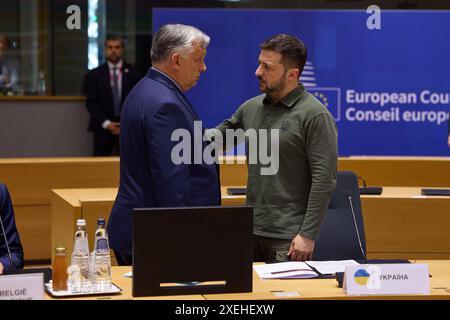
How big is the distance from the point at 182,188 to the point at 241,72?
407cm

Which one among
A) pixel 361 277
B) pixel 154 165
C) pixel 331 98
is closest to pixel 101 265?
pixel 154 165

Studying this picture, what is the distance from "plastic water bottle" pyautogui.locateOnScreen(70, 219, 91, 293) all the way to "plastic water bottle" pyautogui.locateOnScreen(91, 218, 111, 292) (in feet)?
0.08

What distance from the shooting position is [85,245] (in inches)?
118

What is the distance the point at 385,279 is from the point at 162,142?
0.98 meters

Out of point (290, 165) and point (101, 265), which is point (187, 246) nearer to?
point (101, 265)

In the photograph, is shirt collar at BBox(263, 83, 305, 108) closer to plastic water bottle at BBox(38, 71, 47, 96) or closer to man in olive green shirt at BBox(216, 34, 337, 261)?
man in olive green shirt at BBox(216, 34, 337, 261)

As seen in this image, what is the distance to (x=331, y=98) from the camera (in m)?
7.27

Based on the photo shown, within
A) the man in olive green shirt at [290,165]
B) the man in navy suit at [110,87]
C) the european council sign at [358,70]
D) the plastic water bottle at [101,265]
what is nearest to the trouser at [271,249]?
the man in olive green shirt at [290,165]

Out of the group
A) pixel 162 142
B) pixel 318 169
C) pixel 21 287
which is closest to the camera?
pixel 21 287

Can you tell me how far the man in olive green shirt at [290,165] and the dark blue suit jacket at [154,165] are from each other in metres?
0.41

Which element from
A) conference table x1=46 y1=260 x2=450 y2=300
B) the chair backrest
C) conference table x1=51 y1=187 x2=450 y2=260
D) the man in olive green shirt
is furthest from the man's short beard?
conference table x1=51 y1=187 x2=450 y2=260

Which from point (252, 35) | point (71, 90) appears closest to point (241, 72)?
point (252, 35)

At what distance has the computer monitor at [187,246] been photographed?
2.79 m
